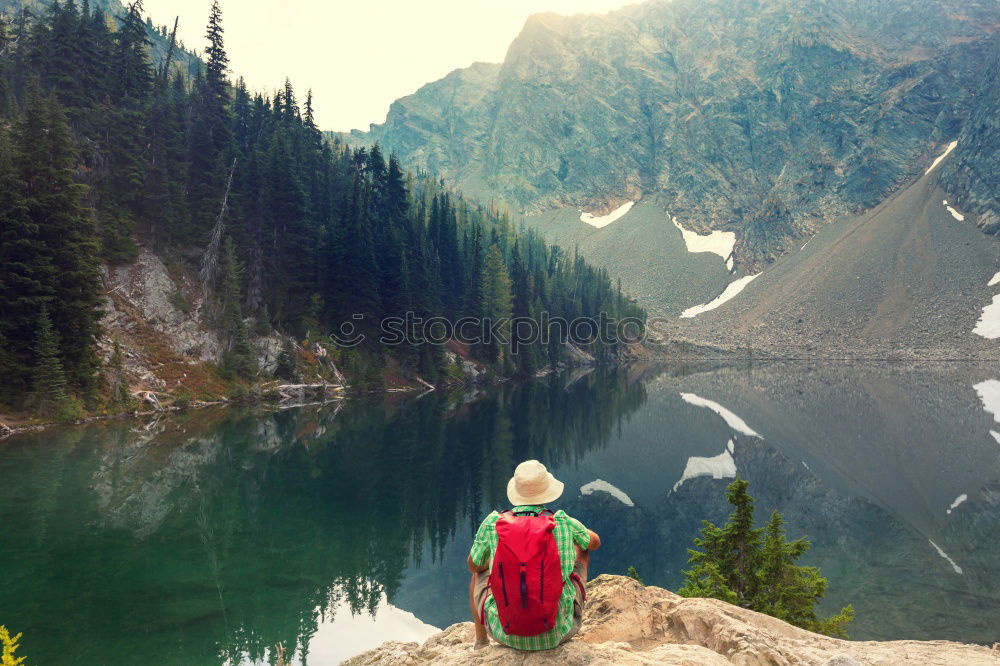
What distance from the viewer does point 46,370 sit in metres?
31.5

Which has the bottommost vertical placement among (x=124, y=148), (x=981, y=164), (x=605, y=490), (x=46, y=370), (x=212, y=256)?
(x=605, y=490)

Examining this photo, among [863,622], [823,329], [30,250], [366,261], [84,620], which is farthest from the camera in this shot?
[823,329]

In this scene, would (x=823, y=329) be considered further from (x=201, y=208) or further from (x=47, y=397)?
(x=47, y=397)

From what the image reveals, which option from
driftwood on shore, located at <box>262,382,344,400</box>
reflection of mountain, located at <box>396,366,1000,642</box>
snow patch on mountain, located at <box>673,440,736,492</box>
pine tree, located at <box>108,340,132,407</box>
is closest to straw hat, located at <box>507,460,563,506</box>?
reflection of mountain, located at <box>396,366,1000,642</box>

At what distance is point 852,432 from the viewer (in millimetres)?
45312

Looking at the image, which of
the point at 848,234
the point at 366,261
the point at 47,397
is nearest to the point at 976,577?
the point at 47,397

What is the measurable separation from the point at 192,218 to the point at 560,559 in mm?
58413

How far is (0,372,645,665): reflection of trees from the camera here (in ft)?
38.2

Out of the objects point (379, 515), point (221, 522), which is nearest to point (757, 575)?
point (379, 515)

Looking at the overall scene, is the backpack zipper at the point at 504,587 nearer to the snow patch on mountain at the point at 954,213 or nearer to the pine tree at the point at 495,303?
the pine tree at the point at 495,303

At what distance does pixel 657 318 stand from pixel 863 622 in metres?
176

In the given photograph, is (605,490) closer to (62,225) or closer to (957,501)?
(957,501)

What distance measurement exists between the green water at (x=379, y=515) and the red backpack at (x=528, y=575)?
8051 millimetres

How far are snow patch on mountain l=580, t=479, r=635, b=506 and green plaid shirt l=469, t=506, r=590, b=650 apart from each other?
2209 cm
